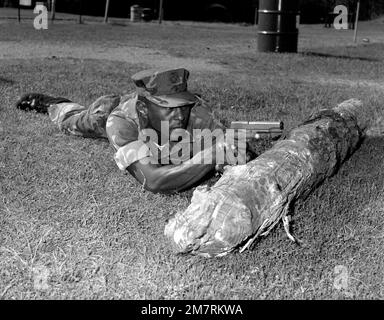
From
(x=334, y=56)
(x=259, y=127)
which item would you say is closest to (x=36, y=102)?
(x=259, y=127)

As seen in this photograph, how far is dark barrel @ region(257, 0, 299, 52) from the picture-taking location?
14016 mm

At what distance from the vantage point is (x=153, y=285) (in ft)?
11.0

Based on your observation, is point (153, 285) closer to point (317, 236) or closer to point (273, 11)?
point (317, 236)

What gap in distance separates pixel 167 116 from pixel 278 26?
10.0 m

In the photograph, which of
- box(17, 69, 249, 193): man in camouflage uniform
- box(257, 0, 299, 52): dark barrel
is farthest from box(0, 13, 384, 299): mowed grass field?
box(257, 0, 299, 52): dark barrel

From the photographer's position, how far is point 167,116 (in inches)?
182

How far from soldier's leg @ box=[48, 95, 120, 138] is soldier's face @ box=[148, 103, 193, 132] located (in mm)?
854

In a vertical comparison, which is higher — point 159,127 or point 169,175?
point 159,127

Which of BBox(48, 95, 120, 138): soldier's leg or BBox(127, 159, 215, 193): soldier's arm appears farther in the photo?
BBox(48, 95, 120, 138): soldier's leg

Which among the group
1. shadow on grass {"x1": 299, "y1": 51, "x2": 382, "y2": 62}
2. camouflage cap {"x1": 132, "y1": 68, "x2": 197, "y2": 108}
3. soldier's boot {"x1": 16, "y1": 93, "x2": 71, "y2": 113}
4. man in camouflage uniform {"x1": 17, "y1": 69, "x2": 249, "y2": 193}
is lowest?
shadow on grass {"x1": 299, "y1": 51, "x2": 382, "y2": 62}

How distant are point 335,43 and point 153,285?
16.5 m

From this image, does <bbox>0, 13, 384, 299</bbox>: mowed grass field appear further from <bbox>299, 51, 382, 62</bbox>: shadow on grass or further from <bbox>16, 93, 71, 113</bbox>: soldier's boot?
<bbox>299, 51, 382, 62</bbox>: shadow on grass

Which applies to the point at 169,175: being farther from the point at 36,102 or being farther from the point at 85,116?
the point at 36,102
